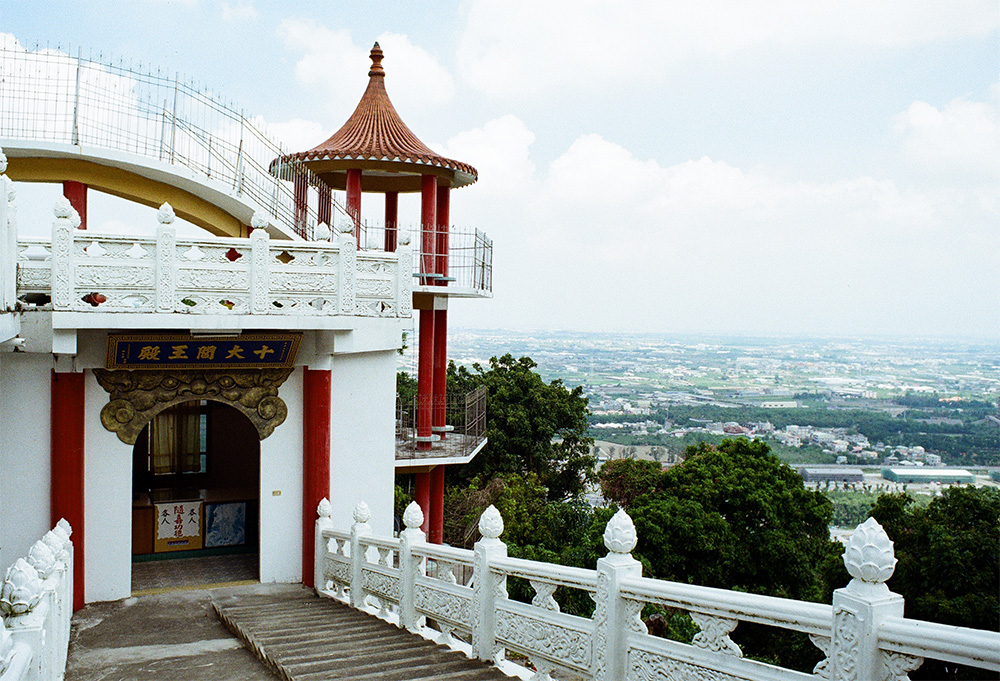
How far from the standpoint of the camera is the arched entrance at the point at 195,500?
36.6 ft

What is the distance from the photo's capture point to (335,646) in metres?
7.00

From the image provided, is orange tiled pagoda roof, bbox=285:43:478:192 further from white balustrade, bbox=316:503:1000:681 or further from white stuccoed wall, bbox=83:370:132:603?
white balustrade, bbox=316:503:1000:681

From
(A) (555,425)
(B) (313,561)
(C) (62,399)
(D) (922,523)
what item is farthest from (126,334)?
(A) (555,425)

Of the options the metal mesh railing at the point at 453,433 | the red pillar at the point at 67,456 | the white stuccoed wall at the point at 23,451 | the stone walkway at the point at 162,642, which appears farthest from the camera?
the metal mesh railing at the point at 453,433

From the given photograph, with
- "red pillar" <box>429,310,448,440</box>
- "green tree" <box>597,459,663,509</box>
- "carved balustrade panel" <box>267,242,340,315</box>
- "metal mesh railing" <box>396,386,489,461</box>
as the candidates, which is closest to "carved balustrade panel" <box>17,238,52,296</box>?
"carved balustrade panel" <box>267,242,340,315</box>

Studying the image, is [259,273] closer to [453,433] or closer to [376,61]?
[453,433]

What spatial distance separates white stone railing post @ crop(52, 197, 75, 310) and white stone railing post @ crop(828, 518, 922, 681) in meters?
7.43

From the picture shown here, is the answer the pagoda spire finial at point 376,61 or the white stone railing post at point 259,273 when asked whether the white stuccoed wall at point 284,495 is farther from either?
the pagoda spire finial at point 376,61

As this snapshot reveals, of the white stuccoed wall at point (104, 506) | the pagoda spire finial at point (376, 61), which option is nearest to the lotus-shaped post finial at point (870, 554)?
the white stuccoed wall at point (104, 506)

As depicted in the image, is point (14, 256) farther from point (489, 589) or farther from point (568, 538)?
point (568, 538)

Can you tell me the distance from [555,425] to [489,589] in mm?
21481

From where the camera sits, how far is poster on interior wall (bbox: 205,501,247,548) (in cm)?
1193

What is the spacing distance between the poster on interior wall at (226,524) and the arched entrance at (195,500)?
0.01 meters

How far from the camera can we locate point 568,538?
2169 centimetres
